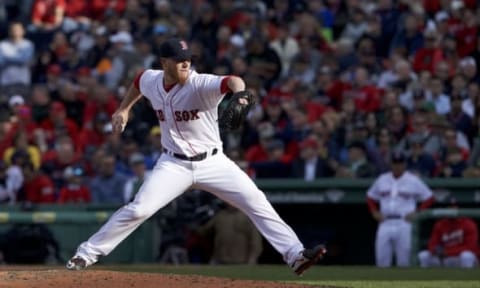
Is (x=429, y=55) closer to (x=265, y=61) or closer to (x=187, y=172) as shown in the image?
(x=265, y=61)

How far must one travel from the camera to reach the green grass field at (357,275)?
32.4 feet

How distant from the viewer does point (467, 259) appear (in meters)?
12.9

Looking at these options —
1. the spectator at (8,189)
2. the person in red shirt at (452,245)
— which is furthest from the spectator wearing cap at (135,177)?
the person in red shirt at (452,245)

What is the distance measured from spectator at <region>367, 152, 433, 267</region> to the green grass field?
1088 mm

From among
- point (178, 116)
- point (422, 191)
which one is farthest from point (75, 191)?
point (178, 116)

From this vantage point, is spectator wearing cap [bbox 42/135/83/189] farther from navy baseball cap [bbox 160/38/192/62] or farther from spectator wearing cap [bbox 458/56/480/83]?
navy baseball cap [bbox 160/38/192/62]

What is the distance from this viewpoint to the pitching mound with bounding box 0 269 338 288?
26.6 ft

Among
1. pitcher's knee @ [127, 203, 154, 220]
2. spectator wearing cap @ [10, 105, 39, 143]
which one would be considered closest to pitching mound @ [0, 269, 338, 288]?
pitcher's knee @ [127, 203, 154, 220]

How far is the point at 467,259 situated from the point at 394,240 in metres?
0.92

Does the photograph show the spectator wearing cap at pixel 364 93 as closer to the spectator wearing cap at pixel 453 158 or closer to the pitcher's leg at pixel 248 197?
the spectator wearing cap at pixel 453 158

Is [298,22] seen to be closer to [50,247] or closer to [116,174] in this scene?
[116,174]

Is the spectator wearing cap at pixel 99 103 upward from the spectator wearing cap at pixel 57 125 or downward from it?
upward

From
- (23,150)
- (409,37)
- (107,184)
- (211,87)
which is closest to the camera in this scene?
(211,87)

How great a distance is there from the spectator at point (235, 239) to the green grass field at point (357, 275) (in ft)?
3.70
